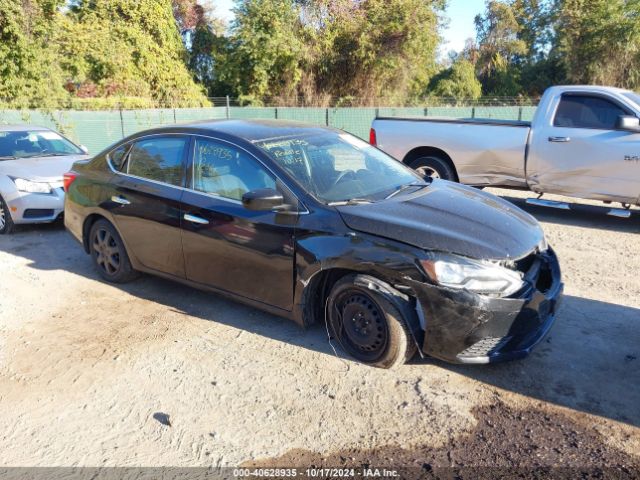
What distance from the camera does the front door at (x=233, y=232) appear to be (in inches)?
163

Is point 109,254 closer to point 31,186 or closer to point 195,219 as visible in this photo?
point 195,219

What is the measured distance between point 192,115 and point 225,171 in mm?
17787

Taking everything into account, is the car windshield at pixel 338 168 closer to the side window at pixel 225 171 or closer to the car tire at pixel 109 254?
the side window at pixel 225 171

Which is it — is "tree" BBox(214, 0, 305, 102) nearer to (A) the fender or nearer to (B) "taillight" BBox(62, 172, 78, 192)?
(B) "taillight" BBox(62, 172, 78, 192)

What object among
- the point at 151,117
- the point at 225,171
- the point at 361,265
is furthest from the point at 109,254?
the point at 151,117

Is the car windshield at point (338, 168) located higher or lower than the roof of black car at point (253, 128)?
lower

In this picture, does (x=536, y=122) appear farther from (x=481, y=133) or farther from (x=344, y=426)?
(x=344, y=426)

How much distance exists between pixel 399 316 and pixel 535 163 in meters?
5.41

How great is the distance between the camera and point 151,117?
19.1m

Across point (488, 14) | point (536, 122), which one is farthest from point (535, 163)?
point (488, 14)

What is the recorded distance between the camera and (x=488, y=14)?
41.5 meters

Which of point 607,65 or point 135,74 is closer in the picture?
point 135,74

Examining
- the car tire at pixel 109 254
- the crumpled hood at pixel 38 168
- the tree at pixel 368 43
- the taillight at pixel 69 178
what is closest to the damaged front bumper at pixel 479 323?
the car tire at pixel 109 254

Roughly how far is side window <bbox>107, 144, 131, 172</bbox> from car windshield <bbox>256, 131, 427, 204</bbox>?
1.75 metres
